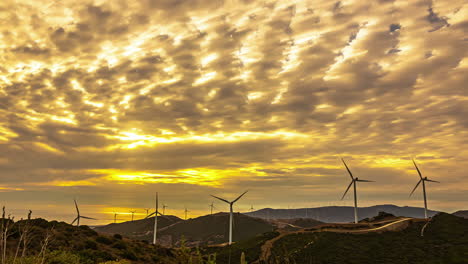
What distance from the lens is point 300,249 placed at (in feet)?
375

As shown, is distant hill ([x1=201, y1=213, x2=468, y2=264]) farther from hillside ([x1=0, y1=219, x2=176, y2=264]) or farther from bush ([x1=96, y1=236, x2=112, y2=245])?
bush ([x1=96, y1=236, x2=112, y2=245])

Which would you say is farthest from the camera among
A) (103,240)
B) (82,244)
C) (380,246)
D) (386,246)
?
(386,246)

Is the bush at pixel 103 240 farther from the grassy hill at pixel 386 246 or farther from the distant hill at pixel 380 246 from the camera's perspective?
the grassy hill at pixel 386 246

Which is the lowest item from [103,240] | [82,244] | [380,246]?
→ [380,246]

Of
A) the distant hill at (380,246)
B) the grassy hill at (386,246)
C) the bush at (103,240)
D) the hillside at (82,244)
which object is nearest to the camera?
the hillside at (82,244)

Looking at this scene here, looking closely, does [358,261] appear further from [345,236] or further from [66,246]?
[66,246]

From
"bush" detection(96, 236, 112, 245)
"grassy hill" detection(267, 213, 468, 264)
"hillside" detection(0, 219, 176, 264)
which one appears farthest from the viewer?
"grassy hill" detection(267, 213, 468, 264)

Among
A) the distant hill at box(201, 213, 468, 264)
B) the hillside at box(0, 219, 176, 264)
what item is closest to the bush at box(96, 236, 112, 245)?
the hillside at box(0, 219, 176, 264)

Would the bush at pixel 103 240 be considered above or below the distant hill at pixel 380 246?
above

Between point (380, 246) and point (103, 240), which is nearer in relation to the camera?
point (103, 240)

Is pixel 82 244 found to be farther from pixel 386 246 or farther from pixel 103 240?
pixel 386 246

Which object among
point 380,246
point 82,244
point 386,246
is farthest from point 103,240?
point 386,246

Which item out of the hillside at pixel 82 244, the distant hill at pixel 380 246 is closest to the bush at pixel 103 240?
the hillside at pixel 82 244

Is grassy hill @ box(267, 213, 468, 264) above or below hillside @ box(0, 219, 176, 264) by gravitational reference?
below
